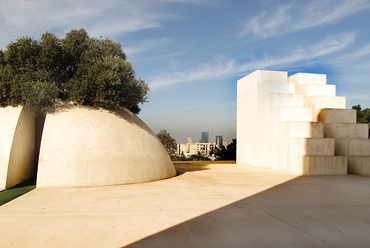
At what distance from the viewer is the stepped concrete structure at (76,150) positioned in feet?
32.0

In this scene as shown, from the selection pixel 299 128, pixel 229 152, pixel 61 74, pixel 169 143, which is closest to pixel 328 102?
pixel 299 128

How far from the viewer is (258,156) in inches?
778

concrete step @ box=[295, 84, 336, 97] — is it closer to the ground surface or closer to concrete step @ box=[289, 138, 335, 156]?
concrete step @ box=[289, 138, 335, 156]

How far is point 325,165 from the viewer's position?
15.5m

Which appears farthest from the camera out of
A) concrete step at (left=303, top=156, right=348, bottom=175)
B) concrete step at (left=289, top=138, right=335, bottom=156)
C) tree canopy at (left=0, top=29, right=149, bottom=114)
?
concrete step at (left=289, top=138, right=335, bottom=156)

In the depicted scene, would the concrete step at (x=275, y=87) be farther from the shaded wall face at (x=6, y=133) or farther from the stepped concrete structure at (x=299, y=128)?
the shaded wall face at (x=6, y=133)

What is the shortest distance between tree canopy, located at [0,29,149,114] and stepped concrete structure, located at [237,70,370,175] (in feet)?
32.5

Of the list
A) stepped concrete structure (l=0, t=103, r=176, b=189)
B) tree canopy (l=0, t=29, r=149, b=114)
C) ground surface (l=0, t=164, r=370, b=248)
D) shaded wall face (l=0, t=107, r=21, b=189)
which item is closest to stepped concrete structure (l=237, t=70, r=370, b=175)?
ground surface (l=0, t=164, r=370, b=248)

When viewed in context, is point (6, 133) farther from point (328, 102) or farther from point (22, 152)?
point (328, 102)

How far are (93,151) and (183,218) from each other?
17.1ft

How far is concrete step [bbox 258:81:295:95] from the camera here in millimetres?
19438

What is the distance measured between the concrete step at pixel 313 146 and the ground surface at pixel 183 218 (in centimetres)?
566

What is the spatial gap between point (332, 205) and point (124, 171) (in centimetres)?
699

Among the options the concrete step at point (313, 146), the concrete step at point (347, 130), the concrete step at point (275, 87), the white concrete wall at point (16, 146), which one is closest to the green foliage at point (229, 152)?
the concrete step at point (275, 87)
